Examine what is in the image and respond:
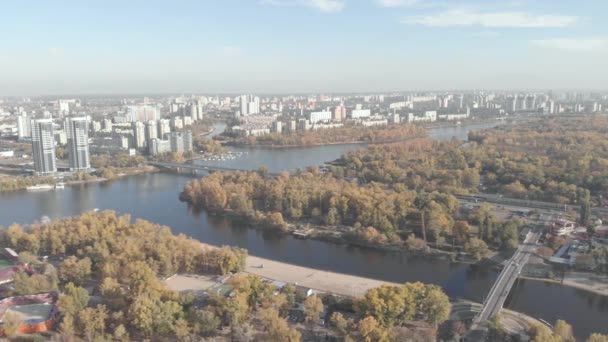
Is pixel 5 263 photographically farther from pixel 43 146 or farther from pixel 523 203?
pixel 523 203

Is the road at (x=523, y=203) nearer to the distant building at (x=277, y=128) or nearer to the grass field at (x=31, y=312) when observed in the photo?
the grass field at (x=31, y=312)

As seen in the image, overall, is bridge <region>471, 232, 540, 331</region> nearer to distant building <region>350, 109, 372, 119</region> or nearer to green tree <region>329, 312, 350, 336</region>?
green tree <region>329, 312, 350, 336</region>

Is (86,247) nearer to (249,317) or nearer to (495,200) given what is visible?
(249,317)

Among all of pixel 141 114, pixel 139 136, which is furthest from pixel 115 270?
pixel 141 114

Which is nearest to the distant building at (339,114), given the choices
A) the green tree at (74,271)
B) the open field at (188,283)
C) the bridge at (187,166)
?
the bridge at (187,166)

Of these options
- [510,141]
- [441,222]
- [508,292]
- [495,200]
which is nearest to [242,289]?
[508,292]
